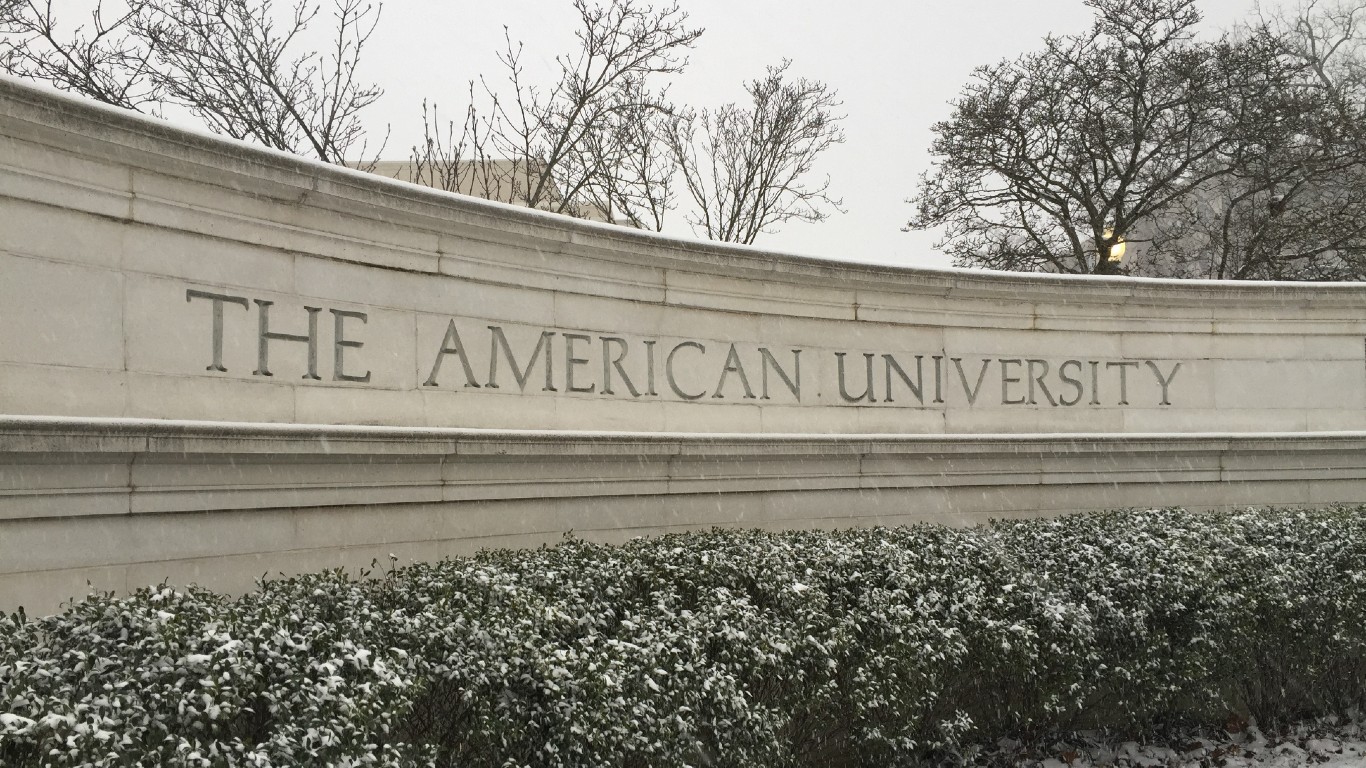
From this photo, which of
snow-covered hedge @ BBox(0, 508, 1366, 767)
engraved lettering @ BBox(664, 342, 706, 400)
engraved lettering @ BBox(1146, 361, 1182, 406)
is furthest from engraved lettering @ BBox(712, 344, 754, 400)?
engraved lettering @ BBox(1146, 361, 1182, 406)

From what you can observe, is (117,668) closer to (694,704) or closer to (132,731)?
(132,731)

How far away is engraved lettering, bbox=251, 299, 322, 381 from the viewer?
22.2ft

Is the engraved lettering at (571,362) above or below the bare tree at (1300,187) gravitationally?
below

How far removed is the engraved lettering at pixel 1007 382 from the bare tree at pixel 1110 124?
10284 mm

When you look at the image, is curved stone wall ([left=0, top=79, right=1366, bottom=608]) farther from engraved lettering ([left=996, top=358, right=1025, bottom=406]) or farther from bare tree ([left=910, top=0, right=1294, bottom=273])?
bare tree ([left=910, top=0, right=1294, bottom=273])

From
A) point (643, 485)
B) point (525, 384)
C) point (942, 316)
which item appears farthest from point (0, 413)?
point (942, 316)

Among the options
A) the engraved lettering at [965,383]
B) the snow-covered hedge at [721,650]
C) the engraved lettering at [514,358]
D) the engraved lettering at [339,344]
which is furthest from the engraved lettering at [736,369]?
the engraved lettering at [339,344]

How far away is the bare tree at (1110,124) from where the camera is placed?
65.7 feet

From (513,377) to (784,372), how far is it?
241 centimetres

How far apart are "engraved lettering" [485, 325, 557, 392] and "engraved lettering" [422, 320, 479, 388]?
0.14m

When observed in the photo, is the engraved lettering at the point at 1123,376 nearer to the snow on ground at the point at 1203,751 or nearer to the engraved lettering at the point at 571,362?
the snow on ground at the point at 1203,751

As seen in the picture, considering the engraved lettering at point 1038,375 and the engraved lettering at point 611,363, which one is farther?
the engraved lettering at point 1038,375

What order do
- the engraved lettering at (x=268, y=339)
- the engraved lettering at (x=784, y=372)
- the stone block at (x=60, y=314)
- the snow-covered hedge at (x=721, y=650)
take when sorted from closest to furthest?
1. the snow-covered hedge at (x=721, y=650)
2. the stone block at (x=60, y=314)
3. the engraved lettering at (x=268, y=339)
4. the engraved lettering at (x=784, y=372)

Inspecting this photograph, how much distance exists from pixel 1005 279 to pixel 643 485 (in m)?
3.95
